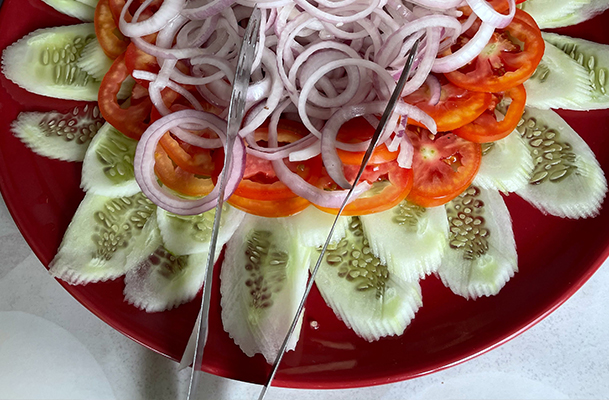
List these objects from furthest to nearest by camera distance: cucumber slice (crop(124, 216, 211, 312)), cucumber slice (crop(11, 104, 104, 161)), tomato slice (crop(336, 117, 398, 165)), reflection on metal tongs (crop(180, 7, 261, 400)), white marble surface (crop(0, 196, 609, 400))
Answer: white marble surface (crop(0, 196, 609, 400)) → cucumber slice (crop(11, 104, 104, 161)) → cucumber slice (crop(124, 216, 211, 312)) → tomato slice (crop(336, 117, 398, 165)) → reflection on metal tongs (crop(180, 7, 261, 400))

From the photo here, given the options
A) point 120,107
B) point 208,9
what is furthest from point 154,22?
point 120,107

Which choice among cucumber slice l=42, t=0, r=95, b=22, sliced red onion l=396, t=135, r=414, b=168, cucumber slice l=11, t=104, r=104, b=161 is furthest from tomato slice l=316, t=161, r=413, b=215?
cucumber slice l=42, t=0, r=95, b=22

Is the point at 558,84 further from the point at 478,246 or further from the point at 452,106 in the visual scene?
the point at 478,246

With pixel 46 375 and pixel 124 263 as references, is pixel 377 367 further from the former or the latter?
pixel 46 375

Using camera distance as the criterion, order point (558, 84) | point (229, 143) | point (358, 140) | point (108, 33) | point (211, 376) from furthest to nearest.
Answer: point (211, 376) → point (108, 33) → point (558, 84) → point (358, 140) → point (229, 143)

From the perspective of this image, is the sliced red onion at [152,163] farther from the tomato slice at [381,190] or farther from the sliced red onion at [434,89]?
the sliced red onion at [434,89]

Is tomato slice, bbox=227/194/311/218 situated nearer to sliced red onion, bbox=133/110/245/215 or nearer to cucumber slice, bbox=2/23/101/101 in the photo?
sliced red onion, bbox=133/110/245/215
